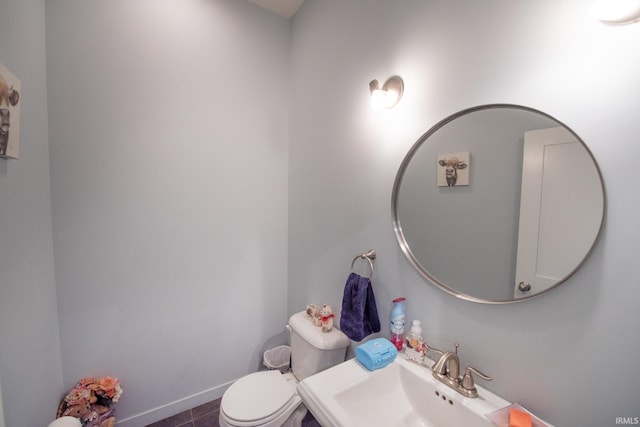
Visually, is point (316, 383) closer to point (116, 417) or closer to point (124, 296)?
point (124, 296)

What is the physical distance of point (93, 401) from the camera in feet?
4.50

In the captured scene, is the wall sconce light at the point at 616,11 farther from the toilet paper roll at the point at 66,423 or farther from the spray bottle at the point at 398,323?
the toilet paper roll at the point at 66,423

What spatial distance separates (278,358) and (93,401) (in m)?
1.10

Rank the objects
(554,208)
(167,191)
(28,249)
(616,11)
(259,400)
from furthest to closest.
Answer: (167,191)
(259,400)
(28,249)
(554,208)
(616,11)

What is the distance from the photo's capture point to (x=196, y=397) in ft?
5.79

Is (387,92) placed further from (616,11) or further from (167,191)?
(167,191)

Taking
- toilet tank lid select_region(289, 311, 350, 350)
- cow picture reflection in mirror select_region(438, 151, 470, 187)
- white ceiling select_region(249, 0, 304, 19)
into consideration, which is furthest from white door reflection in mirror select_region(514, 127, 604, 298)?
white ceiling select_region(249, 0, 304, 19)

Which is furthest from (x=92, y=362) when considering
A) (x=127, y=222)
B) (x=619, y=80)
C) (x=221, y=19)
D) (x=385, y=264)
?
(x=619, y=80)

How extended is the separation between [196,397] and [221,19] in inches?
103

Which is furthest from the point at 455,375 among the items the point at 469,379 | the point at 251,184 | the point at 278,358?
the point at 251,184

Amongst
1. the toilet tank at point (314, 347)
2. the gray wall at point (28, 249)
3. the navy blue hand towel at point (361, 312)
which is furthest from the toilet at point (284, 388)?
the gray wall at point (28, 249)

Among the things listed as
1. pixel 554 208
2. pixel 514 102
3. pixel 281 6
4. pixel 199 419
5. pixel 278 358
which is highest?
pixel 281 6

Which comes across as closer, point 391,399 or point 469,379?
point 469,379

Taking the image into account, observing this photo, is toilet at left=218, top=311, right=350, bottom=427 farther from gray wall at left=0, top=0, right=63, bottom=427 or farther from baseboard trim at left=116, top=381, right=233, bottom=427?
gray wall at left=0, top=0, right=63, bottom=427
